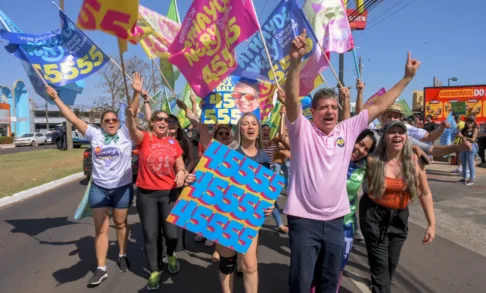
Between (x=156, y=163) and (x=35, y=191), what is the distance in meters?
7.15

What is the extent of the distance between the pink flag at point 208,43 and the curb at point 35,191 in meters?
5.75

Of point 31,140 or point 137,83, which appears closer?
point 137,83

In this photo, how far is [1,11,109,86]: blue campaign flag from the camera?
191 inches

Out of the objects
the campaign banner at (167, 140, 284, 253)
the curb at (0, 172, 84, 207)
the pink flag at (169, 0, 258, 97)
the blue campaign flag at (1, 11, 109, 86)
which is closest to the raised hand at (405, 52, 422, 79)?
the campaign banner at (167, 140, 284, 253)

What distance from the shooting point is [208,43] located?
186 inches

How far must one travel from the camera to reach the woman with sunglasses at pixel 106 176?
395 centimetres

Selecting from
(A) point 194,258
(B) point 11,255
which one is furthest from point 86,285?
(B) point 11,255

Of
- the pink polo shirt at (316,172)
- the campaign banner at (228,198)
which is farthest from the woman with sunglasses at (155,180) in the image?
the pink polo shirt at (316,172)

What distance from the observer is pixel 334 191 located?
A: 8.38 feet

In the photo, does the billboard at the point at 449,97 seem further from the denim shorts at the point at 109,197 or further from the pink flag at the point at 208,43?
the denim shorts at the point at 109,197

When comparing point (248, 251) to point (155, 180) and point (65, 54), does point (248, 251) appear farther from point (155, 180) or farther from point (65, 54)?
point (65, 54)

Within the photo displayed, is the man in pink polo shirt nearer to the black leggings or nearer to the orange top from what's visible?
the orange top

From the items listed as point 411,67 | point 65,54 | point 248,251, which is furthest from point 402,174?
point 65,54

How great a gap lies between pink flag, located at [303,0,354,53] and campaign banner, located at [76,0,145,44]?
2529 mm
